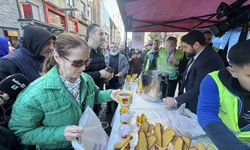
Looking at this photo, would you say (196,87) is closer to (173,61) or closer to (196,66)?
(196,66)

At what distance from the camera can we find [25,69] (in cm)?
133

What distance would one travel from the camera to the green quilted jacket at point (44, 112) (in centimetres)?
90

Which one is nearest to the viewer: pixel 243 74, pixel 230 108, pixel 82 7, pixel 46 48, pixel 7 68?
pixel 243 74

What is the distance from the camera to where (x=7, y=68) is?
48.3 inches

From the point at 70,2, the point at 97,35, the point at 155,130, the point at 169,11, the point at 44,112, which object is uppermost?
the point at 70,2

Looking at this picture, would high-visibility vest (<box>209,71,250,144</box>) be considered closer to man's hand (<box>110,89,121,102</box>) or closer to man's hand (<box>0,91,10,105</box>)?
man's hand (<box>110,89,121,102</box>)

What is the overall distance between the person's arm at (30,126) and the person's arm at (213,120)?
0.88m

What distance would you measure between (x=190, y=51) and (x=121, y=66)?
1974 mm

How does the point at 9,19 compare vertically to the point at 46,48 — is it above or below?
above

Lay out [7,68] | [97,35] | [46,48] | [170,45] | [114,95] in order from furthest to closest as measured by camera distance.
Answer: [170,45] < [97,35] < [46,48] < [114,95] < [7,68]

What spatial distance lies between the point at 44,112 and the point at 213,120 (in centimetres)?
104

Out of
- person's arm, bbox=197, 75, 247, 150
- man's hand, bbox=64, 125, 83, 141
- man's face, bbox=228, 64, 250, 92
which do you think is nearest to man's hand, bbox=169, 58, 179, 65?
person's arm, bbox=197, 75, 247, 150

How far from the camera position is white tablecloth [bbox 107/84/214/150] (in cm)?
107

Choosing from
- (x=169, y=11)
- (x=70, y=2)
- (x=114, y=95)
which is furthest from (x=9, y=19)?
(x=70, y=2)
